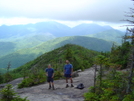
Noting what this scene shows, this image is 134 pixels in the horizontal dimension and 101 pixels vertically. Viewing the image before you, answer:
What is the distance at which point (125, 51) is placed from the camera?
2370cm

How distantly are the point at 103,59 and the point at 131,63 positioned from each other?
3.15 meters

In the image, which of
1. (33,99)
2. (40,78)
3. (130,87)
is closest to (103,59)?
(130,87)

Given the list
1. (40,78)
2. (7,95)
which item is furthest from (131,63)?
(40,78)

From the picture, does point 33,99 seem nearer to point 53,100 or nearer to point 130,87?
point 53,100

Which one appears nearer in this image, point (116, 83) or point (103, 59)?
point (116, 83)

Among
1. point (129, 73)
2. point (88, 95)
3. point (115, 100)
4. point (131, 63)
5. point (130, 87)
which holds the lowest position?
point (88, 95)

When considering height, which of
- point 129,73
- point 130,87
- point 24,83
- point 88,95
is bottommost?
point 24,83

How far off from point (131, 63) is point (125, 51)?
18.8 metres

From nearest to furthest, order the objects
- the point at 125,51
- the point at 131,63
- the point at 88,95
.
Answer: the point at 131,63 → the point at 88,95 → the point at 125,51

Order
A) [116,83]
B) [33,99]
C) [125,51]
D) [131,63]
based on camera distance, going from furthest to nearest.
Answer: [125,51] < [33,99] < [116,83] < [131,63]

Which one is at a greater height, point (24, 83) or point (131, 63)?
point (131, 63)

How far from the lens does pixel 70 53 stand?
24.9 metres

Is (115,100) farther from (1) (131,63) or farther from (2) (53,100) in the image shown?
(2) (53,100)

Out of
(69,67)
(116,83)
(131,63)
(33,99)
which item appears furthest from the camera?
(69,67)
